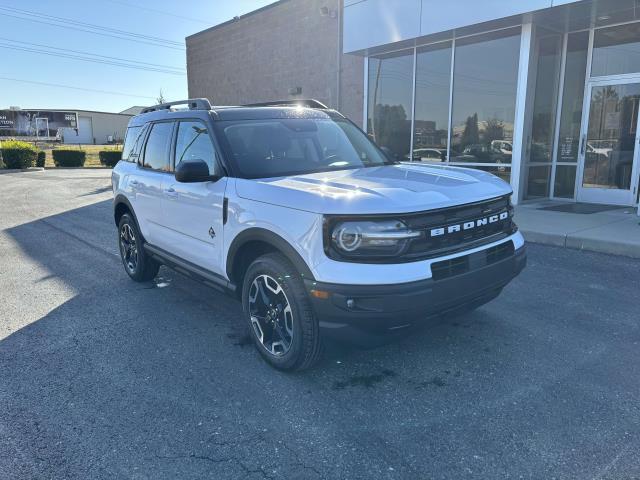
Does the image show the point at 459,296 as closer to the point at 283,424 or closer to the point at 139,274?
the point at 283,424

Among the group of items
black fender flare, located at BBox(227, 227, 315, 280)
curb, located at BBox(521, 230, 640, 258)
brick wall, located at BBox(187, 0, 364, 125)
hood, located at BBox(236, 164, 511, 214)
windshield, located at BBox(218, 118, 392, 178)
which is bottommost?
curb, located at BBox(521, 230, 640, 258)

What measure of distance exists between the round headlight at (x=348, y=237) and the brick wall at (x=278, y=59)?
11.6 meters

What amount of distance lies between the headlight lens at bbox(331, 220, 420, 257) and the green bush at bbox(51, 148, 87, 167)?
1326 inches

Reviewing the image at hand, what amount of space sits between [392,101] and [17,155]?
22919 millimetres

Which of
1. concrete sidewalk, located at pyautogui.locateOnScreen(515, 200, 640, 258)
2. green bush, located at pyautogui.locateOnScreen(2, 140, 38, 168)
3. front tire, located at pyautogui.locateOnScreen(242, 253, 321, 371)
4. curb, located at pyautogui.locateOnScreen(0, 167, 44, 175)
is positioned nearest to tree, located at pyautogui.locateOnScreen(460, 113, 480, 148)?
concrete sidewalk, located at pyautogui.locateOnScreen(515, 200, 640, 258)

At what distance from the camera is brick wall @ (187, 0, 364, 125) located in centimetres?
1439

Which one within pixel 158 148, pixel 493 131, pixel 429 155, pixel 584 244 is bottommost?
pixel 584 244

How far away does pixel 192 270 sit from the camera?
436cm

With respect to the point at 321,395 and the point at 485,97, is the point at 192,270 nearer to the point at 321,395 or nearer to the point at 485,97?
the point at 321,395

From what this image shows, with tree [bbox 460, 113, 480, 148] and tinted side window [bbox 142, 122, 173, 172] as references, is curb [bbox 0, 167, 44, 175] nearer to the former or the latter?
tree [bbox 460, 113, 480, 148]

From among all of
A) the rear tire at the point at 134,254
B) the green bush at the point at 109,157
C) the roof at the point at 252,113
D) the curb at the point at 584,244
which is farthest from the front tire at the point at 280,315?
the green bush at the point at 109,157

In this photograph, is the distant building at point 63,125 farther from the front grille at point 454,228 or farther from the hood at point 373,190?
the front grille at point 454,228

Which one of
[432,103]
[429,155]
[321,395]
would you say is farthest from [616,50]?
[321,395]

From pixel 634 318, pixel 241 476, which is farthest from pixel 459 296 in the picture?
pixel 634 318
